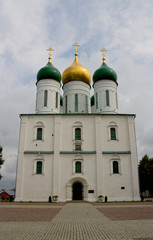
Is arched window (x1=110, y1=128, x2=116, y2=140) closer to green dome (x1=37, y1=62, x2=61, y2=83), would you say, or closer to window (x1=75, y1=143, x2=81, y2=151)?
window (x1=75, y1=143, x2=81, y2=151)

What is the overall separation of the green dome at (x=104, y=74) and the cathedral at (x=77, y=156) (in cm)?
401

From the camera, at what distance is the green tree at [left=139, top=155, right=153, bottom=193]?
3684 cm

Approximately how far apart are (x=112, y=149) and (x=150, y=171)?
1518 cm

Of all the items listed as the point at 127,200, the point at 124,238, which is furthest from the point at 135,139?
the point at 124,238

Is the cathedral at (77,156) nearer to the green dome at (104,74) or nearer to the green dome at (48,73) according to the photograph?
the green dome at (48,73)

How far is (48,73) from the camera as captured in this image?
29.8m

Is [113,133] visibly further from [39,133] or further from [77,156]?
[39,133]

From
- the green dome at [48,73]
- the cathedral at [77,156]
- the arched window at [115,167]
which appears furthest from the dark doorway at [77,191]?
the green dome at [48,73]

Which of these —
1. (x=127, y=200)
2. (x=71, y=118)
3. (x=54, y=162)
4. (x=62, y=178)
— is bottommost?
(x=127, y=200)

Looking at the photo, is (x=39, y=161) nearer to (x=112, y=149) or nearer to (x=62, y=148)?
(x=62, y=148)

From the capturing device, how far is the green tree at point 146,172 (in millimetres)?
36844

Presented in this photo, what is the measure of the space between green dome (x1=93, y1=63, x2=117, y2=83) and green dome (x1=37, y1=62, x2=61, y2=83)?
17.1 ft

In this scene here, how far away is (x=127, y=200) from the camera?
2348 cm

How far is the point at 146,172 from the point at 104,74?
1852 centimetres
